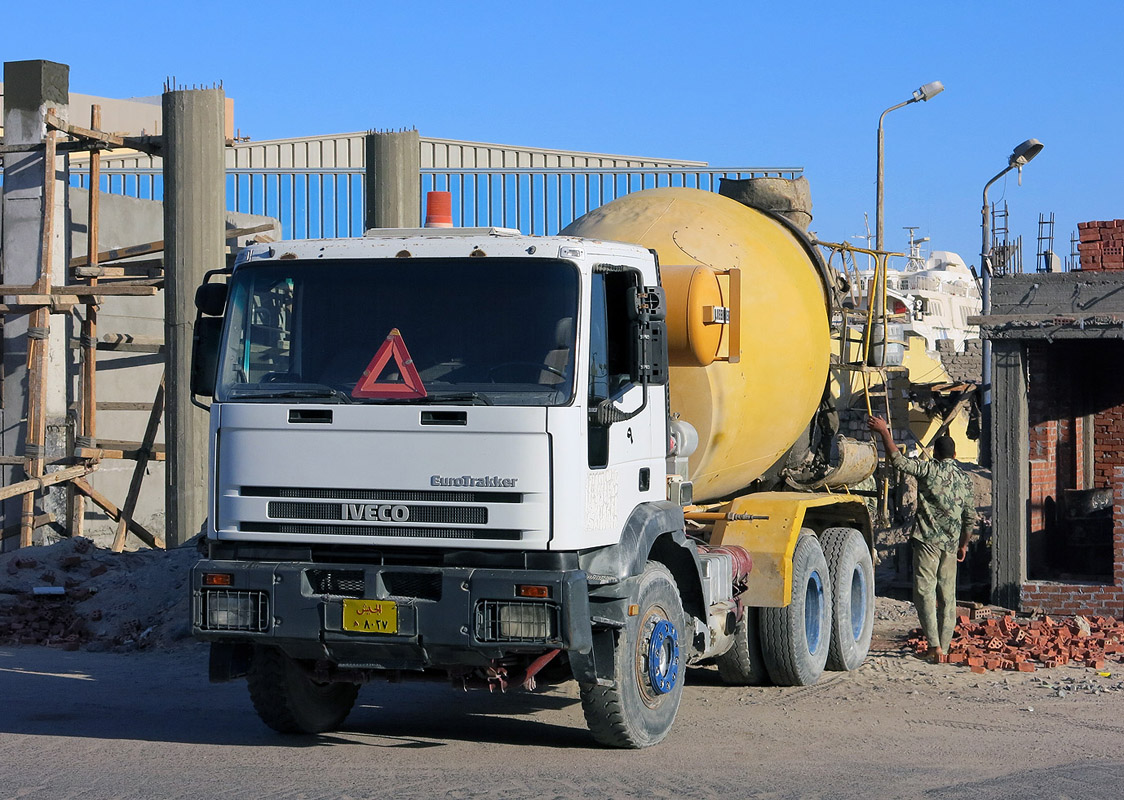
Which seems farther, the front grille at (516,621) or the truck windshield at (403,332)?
the truck windshield at (403,332)

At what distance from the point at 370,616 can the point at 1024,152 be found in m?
15.3

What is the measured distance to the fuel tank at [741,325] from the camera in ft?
29.8

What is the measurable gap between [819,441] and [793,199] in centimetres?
198

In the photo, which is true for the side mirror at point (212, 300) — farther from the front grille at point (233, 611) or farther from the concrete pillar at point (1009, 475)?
the concrete pillar at point (1009, 475)

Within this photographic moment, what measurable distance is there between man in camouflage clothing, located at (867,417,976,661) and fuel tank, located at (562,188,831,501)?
1.32m

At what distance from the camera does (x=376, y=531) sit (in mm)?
6977

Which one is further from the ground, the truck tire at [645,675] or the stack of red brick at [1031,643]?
the truck tire at [645,675]

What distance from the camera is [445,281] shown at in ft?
23.4

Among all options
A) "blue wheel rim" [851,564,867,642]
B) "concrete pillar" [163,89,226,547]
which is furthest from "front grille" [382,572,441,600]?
"concrete pillar" [163,89,226,547]

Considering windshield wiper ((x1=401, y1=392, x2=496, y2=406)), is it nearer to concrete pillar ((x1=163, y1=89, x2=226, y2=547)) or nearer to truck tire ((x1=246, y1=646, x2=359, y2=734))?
truck tire ((x1=246, y1=646, x2=359, y2=734))

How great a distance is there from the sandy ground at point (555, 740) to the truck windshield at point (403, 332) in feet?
6.44

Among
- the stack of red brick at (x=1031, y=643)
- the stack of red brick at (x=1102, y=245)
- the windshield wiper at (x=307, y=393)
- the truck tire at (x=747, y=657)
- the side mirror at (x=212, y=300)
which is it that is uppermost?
the stack of red brick at (x=1102, y=245)

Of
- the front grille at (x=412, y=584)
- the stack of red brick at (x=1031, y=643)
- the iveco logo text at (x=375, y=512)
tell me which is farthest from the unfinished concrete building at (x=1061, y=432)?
the iveco logo text at (x=375, y=512)

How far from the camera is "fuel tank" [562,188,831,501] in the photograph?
9.07 meters
